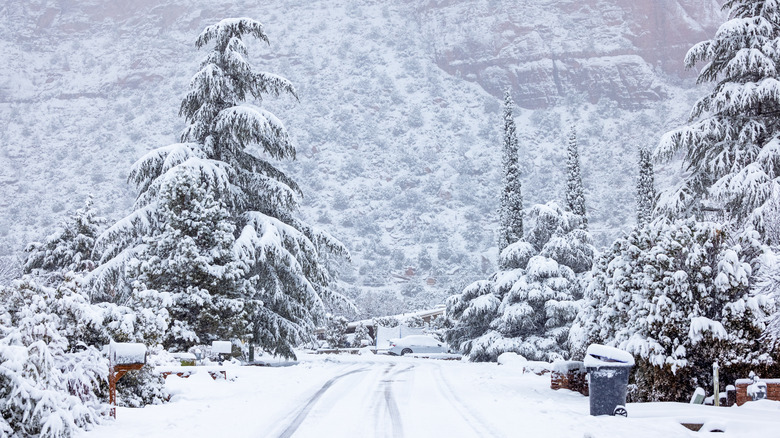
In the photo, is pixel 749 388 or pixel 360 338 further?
pixel 360 338

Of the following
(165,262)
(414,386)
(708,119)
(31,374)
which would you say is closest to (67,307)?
(31,374)

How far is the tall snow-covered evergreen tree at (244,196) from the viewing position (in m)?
27.3

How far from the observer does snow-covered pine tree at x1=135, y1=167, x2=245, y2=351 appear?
2364 cm

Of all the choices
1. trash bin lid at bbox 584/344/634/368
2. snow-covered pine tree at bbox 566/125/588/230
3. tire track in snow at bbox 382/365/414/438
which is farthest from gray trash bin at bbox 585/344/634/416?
snow-covered pine tree at bbox 566/125/588/230

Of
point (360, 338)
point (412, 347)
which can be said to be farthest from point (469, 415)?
point (360, 338)

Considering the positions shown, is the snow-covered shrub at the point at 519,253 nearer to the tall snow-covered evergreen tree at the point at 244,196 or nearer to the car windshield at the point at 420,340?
the tall snow-covered evergreen tree at the point at 244,196

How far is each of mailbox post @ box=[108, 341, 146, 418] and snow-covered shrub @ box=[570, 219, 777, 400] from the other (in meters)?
9.64

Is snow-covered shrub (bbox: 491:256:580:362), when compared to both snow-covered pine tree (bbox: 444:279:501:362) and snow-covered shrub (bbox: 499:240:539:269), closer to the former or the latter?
snow-covered pine tree (bbox: 444:279:501:362)

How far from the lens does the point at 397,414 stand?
1309 cm

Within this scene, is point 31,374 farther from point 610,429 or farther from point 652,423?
point 652,423

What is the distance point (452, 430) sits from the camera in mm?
11188

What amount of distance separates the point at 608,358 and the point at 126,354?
7866 mm

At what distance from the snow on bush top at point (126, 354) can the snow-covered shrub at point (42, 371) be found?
18 centimetres

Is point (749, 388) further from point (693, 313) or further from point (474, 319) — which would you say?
point (474, 319)
